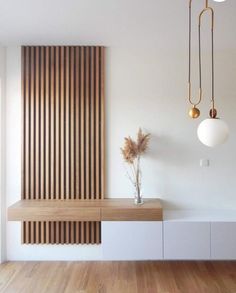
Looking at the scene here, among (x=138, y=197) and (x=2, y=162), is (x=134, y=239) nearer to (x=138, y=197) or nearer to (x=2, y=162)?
(x=138, y=197)

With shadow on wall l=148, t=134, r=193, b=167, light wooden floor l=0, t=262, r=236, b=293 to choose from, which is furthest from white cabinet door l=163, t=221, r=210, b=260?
shadow on wall l=148, t=134, r=193, b=167

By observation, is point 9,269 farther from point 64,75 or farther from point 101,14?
point 101,14

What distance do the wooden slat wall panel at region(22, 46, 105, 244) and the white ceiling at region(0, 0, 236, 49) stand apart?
9.9 inches

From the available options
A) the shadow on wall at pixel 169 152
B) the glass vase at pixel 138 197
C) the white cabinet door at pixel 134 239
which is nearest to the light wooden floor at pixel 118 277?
the white cabinet door at pixel 134 239

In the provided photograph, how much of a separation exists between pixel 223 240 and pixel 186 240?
48 centimetres

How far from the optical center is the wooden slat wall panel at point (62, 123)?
157 inches

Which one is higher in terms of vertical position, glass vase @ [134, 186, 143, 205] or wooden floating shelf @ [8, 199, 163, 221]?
glass vase @ [134, 186, 143, 205]

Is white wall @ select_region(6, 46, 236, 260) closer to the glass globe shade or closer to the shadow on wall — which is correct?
the shadow on wall

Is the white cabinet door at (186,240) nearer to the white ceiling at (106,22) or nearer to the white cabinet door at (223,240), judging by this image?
the white cabinet door at (223,240)

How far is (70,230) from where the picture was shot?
12.9 feet

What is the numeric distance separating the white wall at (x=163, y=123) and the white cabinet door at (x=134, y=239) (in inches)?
22.4

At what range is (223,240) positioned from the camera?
3561 mm

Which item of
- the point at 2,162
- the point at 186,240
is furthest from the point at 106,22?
the point at 186,240

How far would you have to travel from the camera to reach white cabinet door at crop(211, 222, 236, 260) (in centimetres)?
354
